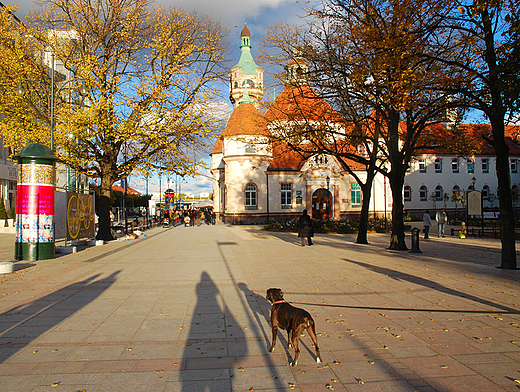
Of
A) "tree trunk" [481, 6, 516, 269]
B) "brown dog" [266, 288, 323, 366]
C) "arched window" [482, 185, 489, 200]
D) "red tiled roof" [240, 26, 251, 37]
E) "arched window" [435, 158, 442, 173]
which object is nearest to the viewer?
"brown dog" [266, 288, 323, 366]

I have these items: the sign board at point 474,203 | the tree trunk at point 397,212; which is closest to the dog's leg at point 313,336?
the tree trunk at point 397,212

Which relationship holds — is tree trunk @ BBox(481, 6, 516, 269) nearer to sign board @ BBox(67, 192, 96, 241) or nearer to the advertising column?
the advertising column

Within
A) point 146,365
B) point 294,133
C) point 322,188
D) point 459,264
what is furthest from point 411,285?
point 322,188

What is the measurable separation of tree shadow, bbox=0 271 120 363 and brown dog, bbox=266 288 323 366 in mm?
3288

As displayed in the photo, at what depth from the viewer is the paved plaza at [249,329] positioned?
426 centimetres

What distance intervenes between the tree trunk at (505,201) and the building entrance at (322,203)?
3238 cm

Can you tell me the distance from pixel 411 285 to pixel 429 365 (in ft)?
A: 16.4

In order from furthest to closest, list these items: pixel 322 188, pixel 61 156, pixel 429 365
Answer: pixel 322 188 < pixel 61 156 < pixel 429 365

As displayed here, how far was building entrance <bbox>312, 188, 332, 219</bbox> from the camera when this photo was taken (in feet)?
144

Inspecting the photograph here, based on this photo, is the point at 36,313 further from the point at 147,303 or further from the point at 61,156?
the point at 61,156

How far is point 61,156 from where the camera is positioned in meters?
18.5

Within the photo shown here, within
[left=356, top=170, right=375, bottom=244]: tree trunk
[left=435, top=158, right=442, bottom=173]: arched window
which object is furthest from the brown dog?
[left=435, top=158, right=442, bottom=173]: arched window

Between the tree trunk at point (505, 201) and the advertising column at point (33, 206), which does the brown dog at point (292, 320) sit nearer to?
the tree trunk at point (505, 201)

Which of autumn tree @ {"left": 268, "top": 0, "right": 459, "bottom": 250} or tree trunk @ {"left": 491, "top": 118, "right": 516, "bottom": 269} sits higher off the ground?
autumn tree @ {"left": 268, "top": 0, "right": 459, "bottom": 250}
